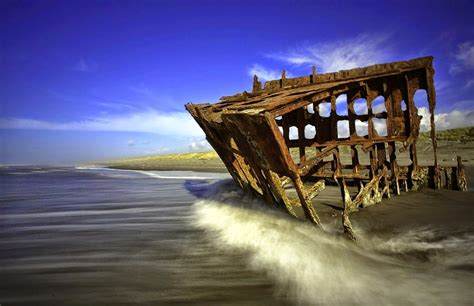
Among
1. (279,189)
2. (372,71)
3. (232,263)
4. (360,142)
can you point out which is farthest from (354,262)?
(372,71)

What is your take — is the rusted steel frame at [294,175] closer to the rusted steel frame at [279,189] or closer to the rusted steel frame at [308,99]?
the rusted steel frame at [308,99]

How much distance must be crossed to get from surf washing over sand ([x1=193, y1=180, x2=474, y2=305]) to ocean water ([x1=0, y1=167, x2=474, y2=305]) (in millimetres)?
12

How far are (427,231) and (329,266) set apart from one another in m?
2.15

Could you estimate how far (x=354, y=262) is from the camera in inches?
140

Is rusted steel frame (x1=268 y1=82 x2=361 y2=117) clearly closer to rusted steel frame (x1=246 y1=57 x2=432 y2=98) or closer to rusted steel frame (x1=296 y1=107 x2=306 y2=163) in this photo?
rusted steel frame (x1=246 y1=57 x2=432 y2=98)

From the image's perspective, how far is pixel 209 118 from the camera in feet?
18.3

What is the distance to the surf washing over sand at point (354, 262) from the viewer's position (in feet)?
9.36

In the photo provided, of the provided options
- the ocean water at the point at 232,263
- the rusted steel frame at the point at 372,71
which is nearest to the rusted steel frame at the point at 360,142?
the rusted steel frame at the point at 372,71

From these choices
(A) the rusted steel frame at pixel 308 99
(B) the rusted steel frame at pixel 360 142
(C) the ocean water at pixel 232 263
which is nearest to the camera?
(C) the ocean water at pixel 232 263

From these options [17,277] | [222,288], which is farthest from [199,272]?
[17,277]

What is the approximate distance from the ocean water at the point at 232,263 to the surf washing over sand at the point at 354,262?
12 mm

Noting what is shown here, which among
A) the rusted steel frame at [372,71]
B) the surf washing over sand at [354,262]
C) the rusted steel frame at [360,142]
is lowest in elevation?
the surf washing over sand at [354,262]

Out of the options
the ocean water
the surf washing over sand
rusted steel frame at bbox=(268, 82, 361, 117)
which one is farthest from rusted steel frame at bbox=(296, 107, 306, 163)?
the surf washing over sand

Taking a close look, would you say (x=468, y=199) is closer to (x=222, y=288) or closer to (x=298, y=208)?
(x=298, y=208)
